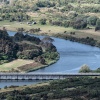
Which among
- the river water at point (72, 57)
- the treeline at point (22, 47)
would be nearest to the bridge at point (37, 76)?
the river water at point (72, 57)

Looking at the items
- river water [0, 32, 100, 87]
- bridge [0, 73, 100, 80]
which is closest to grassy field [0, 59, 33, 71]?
river water [0, 32, 100, 87]

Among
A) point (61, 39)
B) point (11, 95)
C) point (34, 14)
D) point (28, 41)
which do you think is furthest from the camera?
point (34, 14)

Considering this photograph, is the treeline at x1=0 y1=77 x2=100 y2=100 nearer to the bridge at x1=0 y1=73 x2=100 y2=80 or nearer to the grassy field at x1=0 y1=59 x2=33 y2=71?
the bridge at x1=0 y1=73 x2=100 y2=80

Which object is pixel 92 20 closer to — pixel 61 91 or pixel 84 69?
pixel 84 69

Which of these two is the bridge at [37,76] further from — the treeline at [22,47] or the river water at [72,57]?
the treeline at [22,47]

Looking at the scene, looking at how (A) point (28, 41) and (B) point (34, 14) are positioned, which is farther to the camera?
(B) point (34, 14)

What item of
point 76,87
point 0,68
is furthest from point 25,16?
point 76,87

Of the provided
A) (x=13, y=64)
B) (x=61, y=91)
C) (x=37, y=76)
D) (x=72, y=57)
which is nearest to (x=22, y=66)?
(x=13, y=64)

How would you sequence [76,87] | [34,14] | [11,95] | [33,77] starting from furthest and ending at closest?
[34,14], [33,77], [76,87], [11,95]

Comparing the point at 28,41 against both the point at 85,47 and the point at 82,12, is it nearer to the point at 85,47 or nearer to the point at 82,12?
→ the point at 85,47
